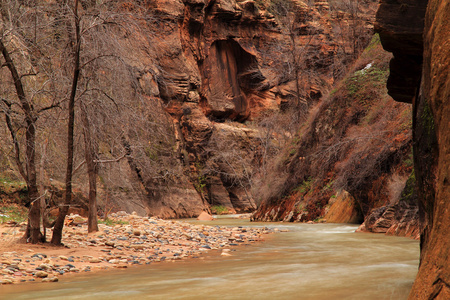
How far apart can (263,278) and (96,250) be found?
3.87m

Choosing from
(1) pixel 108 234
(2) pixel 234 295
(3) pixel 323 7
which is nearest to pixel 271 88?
(3) pixel 323 7

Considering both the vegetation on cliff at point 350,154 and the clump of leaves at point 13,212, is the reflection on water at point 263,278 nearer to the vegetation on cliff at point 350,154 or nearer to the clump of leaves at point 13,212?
the vegetation on cliff at point 350,154

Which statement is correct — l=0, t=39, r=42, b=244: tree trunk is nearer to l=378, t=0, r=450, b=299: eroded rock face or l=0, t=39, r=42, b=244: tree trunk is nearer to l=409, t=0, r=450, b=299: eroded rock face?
l=378, t=0, r=450, b=299: eroded rock face

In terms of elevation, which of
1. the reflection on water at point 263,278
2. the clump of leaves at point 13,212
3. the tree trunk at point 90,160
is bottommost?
the clump of leaves at point 13,212

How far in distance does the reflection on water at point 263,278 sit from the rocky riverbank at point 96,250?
49 centimetres

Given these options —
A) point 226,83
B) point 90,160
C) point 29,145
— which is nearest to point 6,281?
point 29,145

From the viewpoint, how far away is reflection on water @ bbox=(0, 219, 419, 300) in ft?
16.8

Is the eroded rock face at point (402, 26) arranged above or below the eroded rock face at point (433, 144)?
above

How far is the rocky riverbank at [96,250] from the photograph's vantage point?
6652mm

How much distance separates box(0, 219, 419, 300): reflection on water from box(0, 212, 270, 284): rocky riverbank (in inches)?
19.1

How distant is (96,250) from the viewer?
859cm

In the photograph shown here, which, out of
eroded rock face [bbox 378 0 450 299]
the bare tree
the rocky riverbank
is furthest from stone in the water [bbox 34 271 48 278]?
eroded rock face [bbox 378 0 450 299]

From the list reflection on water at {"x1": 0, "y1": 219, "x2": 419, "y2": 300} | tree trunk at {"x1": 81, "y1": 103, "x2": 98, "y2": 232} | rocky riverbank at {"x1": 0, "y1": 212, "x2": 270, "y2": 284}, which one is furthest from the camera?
tree trunk at {"x1": 81, "y1": 103, "x2": 98, "y2": 232}

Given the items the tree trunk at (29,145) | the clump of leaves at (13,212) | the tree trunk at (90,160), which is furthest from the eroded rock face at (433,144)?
the clump of leaves at (13,212)
